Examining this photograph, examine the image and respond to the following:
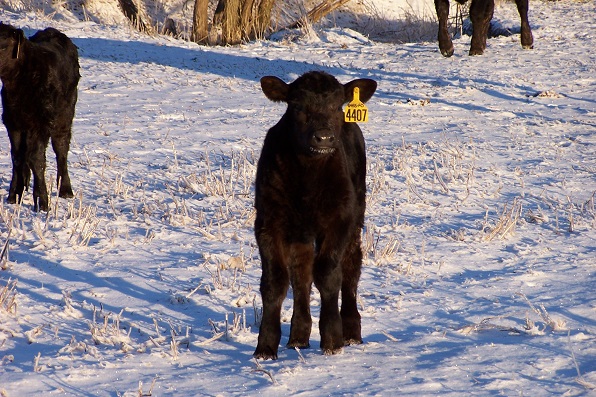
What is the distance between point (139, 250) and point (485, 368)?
394 centimetres

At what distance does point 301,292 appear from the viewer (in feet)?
17.6

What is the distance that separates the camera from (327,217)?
202 inches

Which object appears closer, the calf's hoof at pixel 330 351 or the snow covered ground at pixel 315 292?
the snow covered ground at pixel 315 292

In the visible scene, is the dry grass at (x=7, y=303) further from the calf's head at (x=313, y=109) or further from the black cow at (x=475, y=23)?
the black cow at (x=475, y=23)

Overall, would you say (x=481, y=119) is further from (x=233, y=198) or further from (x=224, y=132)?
(x=233, y=198)

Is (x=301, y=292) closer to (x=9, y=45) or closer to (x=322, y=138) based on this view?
(x=322, y=138)

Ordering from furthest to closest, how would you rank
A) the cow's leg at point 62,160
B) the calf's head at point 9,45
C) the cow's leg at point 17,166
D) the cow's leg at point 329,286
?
the cow's leg at point 62,160 < the cow's leg at point 17,166 < the calf's head at point 9,45 < the cow's leg at point 329,286

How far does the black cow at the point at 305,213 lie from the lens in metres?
5.11

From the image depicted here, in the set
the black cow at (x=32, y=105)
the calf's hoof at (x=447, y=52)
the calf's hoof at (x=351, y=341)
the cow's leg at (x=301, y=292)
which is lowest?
the calf's hoof at (x=351, y=341)

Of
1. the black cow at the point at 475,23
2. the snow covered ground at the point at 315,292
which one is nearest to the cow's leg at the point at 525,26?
the black cow at the point at 475,23

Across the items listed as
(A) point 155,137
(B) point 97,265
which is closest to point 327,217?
(B) point 97,265

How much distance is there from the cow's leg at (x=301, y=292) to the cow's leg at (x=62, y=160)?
15.4 ft

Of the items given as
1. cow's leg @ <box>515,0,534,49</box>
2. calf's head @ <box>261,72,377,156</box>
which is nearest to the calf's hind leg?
calf's head @ <box>261,72,377,156</box>

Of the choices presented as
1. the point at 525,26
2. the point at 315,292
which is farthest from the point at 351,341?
the point at 525,26
